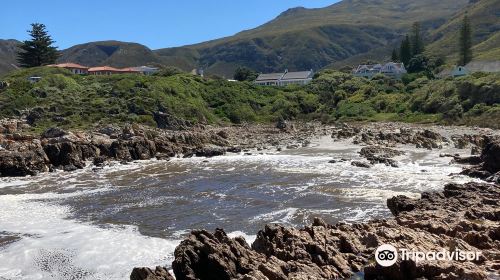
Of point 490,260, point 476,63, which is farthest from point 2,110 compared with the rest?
point 476,63

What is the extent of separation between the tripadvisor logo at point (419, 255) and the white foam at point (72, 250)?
9.90 m

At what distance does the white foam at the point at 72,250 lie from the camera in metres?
22.3

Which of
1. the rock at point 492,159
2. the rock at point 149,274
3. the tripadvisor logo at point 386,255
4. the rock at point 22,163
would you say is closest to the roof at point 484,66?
the rock at point 492,159

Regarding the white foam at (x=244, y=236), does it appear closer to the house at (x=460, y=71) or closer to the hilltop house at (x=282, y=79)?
the house at (x=460, y=71)

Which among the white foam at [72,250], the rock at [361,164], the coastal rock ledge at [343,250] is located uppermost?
the coastal rock ledge at [343,250]

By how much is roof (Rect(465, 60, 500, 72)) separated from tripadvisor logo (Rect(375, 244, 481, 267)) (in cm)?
11222

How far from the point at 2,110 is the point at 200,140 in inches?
1502

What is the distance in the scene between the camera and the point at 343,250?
21188 mm

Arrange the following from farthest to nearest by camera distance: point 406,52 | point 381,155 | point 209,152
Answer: point 406,52
point 209,152
point 381,155

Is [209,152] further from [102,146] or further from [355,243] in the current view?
[355,243]

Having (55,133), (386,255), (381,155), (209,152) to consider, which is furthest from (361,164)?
(55,133)

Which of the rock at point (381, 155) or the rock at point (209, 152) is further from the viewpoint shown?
the rock at point (209, 152)

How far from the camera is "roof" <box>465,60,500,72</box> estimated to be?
119 m

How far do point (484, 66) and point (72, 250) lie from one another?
120 metres
